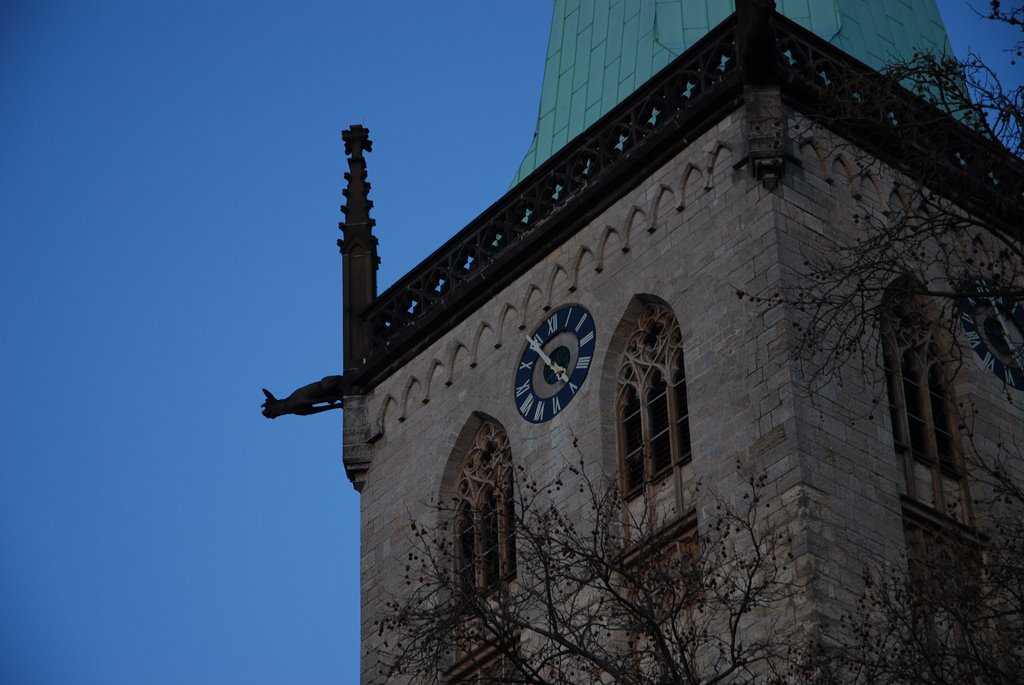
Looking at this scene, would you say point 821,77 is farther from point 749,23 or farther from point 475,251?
point 475,251

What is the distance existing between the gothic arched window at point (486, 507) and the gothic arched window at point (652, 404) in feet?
5.70

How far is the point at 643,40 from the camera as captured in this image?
111ft

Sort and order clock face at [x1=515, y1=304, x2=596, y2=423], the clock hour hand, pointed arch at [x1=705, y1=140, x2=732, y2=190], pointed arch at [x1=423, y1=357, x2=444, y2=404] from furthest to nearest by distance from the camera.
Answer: pointed arch at [x1=423, y1=357, x2=444, y2=404] → the clock hour hand → clock face at [x1=515, y1=304, x2=596, y2=423] → pointed arch at [x1=705, y1=140, x2=732, y2=190]

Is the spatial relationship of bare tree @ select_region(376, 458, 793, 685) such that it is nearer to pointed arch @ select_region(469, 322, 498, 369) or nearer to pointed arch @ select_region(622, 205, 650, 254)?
pointed arch @ select_region(469, 322, 498, 369)

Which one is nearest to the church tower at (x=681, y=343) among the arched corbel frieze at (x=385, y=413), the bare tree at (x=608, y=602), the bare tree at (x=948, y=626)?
the arched corbel frieze at (x=385, y=413)

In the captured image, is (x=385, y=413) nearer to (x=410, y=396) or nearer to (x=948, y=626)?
(x=410, y=396)

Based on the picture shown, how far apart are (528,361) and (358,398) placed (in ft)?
11.3

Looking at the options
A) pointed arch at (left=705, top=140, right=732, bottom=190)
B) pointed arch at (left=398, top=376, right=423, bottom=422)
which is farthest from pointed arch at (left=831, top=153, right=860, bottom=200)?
pointed arch at (left=398, top=376, right=423, bottom=422)

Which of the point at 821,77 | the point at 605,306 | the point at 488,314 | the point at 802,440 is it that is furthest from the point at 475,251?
the point at 802,440

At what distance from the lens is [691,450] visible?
2739 cm

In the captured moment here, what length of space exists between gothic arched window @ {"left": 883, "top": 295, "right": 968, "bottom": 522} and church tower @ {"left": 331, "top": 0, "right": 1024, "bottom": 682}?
36mm

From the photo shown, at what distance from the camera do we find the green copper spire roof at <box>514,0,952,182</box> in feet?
108

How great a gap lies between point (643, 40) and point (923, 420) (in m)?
8.08

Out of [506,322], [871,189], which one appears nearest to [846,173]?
[871,189]
